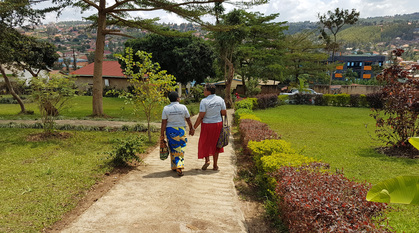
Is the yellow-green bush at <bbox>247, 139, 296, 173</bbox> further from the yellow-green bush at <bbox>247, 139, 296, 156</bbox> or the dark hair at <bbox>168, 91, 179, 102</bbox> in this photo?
the dark hair at <bbox>168, 91, 179, 102</bbox>

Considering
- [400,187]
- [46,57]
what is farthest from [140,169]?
[46,57]

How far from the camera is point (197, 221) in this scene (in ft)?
10.9

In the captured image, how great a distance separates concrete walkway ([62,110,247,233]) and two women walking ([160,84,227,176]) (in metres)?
0.42

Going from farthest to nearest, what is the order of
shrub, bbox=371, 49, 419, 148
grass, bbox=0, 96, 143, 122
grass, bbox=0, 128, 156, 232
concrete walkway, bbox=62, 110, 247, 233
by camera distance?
grass, bbox=0, 96, 143, 122, shrub, bbox=371, 49, 419, 148, grass, bbox=0, 128, 156, 232, concrete walkway, bbox=62, 110, 247, 233

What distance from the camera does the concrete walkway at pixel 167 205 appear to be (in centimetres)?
318

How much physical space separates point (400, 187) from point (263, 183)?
2.60 meters

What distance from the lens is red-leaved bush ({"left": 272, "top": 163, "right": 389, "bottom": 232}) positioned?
2267 millimetres

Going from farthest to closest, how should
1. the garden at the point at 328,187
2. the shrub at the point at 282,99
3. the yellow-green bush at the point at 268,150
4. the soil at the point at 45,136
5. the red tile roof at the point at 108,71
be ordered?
1. the red tile roof at the point at 108,71
2. the shrub at the point at 282,99
3. the soil at the point at 45,136
4. the yellow-green bush at the point at 268,150
5. the garden at the point at 328,187

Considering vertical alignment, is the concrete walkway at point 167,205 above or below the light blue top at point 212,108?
below

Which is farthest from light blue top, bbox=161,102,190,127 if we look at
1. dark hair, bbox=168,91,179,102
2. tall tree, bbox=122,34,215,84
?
tall tree, bbox=122,34,215,84

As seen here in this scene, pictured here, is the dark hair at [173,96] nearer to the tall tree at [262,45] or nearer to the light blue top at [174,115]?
the light blue top at [174,115]

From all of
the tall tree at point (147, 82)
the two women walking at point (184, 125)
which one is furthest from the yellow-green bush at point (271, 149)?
the tall tree at point (147, 82)

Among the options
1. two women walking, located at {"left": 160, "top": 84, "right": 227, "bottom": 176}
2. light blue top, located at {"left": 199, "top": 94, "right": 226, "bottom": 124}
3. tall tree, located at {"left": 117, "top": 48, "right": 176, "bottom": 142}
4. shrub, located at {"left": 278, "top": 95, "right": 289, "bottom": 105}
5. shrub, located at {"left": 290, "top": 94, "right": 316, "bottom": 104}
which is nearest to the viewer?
two women walking, located at {"left": 160, "top": 84, "right": 227, "bottom": 176}

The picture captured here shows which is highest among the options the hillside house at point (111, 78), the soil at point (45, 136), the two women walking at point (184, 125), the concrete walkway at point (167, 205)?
the hillside house at point (111, 78)
